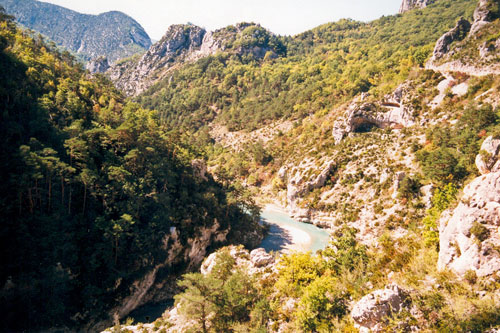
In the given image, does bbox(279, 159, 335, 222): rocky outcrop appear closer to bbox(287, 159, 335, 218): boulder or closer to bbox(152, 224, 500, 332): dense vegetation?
bbox(287, 159, 335, 218): boulder

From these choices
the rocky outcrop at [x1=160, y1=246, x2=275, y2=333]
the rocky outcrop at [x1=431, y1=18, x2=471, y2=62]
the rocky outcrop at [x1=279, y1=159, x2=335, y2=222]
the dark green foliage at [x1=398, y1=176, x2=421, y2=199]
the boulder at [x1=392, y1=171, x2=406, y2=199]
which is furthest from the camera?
the rocky outcrop at [x1=431, y1=18, x2=471, y2=62]

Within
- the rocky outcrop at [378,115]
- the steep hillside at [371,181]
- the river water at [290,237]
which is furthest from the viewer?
the rocky outcrop at [378,115]

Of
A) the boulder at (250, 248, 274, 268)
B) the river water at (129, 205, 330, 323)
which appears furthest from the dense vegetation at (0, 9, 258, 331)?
the boulder at (250, 248, 274, 268)

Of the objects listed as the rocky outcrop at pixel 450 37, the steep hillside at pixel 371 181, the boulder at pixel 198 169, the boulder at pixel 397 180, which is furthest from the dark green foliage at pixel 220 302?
the rocky outcrop at pixel 450 37

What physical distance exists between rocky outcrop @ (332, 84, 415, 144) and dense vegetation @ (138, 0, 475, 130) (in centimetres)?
735

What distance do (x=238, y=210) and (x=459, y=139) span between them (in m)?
45.8

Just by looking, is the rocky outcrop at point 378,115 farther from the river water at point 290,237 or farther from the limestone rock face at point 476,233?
the limestone rock face at point 476,233

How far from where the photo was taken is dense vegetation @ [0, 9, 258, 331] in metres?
Answer: 28.2

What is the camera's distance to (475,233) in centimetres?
1128

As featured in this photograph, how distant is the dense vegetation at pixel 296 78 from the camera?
103 metres

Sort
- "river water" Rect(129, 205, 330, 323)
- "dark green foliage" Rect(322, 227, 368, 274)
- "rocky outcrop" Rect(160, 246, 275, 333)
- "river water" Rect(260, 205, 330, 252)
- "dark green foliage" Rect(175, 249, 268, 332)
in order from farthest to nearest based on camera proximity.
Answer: "river water" Rect(260, 205, 330, 252)
"river water" Rect(129, 205, 330, 323)
"rocky outcrop" Rect(160, 246, 275, 333)
"dark green foliage" Rect(175, 249, 268, 332)
"dark green foliage" Rect(322, 227, 368, 274)

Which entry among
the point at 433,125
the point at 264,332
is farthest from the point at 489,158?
the point at 433,125

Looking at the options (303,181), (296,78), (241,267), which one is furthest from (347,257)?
(296,78)

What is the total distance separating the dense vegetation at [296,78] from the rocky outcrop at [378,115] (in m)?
7.35
